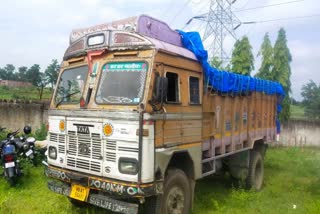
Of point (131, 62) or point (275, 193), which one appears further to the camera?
point (275, 193)

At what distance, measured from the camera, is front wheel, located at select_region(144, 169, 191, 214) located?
172 inches

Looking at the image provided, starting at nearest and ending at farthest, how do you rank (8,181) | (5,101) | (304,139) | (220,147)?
(220,147)
(8,181)
(5,101)
(304,139)

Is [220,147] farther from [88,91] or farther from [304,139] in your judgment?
[304,139]

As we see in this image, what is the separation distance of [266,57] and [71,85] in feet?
38.9

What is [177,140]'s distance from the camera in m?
4.66

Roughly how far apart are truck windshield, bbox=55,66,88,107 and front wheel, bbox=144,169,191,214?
1824 mm

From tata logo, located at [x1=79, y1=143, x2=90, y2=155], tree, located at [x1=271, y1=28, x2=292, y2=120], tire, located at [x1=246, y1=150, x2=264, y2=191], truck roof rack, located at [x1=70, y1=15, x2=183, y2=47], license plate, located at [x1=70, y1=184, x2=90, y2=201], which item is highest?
tree, located at [x1=271, y1=28, x2=292, y2=120]

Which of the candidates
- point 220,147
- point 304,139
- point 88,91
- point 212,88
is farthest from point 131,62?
point 304,139

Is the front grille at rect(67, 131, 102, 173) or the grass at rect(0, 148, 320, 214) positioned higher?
the front grille at rect(67, 131, 102, 173)

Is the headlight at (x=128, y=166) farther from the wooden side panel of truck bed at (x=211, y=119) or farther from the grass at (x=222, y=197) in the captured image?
the grass at (x=222, y=197)

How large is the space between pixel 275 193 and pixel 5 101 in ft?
29.1

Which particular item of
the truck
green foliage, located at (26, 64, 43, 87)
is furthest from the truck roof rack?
green foliage, located at (26, 64, 43, 87)

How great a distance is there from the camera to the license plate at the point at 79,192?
444 cm

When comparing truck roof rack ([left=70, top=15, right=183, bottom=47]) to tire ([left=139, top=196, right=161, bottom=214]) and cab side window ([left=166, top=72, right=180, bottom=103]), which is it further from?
tire ([left=139, top=196, right=161, bottom=214])
